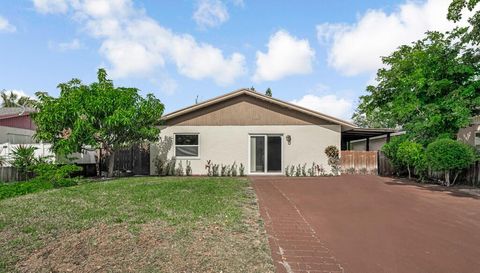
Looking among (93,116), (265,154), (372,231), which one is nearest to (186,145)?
(265,154)

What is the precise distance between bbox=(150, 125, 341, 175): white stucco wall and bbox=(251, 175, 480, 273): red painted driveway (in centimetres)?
579

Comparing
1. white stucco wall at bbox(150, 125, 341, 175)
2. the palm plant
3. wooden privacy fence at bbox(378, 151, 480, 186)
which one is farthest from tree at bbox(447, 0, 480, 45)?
the palm plant

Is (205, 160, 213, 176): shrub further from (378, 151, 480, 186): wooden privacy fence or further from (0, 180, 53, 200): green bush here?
(378, 151, 480, 186): wooden privacy fence

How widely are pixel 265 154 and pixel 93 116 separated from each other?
8.04m

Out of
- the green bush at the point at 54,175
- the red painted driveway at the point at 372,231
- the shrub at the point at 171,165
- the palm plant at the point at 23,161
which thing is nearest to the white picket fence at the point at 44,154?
the palm plant at the point at 23,161

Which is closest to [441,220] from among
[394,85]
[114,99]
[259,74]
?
[114,99]

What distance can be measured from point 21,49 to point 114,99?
3743 mm

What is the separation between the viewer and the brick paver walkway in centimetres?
409

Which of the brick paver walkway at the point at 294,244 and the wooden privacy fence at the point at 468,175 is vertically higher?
the wooden privacy fence at the point at 468,175

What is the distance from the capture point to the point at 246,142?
15.8 m

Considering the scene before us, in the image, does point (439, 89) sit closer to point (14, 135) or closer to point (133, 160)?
point (133, 160)

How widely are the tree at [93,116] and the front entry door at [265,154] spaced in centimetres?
491

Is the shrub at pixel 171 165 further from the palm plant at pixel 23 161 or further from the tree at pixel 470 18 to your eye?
→ the tree at pixel 470 18

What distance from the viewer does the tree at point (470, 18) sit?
1208cm
